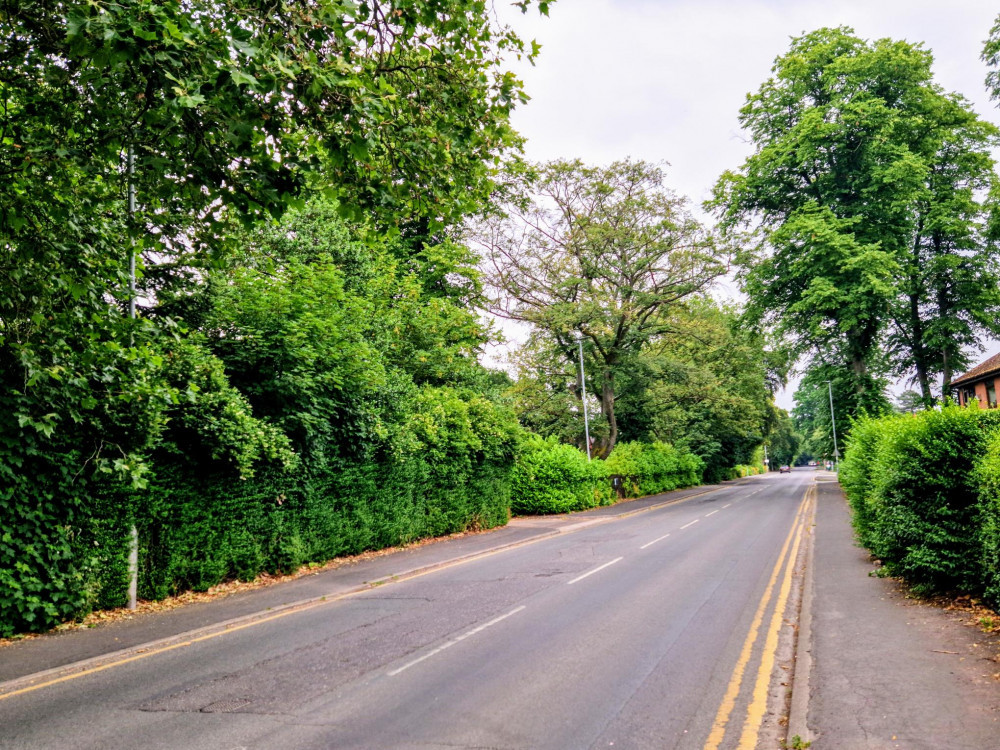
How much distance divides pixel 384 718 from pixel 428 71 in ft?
22.4

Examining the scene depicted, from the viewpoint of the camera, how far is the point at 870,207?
2978cm

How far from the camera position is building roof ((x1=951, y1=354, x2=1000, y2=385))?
3731cm

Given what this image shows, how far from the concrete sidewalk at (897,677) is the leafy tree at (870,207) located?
889 inches

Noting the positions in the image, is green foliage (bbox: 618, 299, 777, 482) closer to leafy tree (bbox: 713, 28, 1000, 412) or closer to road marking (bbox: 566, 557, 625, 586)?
leafy tree (bbox: 713, 28, 1000, 412)

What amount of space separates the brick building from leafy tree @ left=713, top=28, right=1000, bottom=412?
23.6ft

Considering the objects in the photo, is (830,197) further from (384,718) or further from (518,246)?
(384,718)

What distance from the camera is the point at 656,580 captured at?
11.6 meters

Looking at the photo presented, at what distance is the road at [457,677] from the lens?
5090mm

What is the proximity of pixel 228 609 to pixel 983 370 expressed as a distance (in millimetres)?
46502

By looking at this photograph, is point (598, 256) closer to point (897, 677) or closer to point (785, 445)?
point (897, 677)

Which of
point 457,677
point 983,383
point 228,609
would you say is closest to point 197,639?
point 228,609

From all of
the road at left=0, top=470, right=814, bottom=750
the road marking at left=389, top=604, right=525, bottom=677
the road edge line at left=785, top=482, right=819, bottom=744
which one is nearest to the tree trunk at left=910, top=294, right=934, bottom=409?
the road edge line at left=785, top=482, right=819, bottom=744

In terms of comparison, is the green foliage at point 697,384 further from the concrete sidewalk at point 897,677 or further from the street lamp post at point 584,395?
the concrete sidewalk at point 897,677

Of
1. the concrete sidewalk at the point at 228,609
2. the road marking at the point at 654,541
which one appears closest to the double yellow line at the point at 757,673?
the road marking at the point at 654,541
